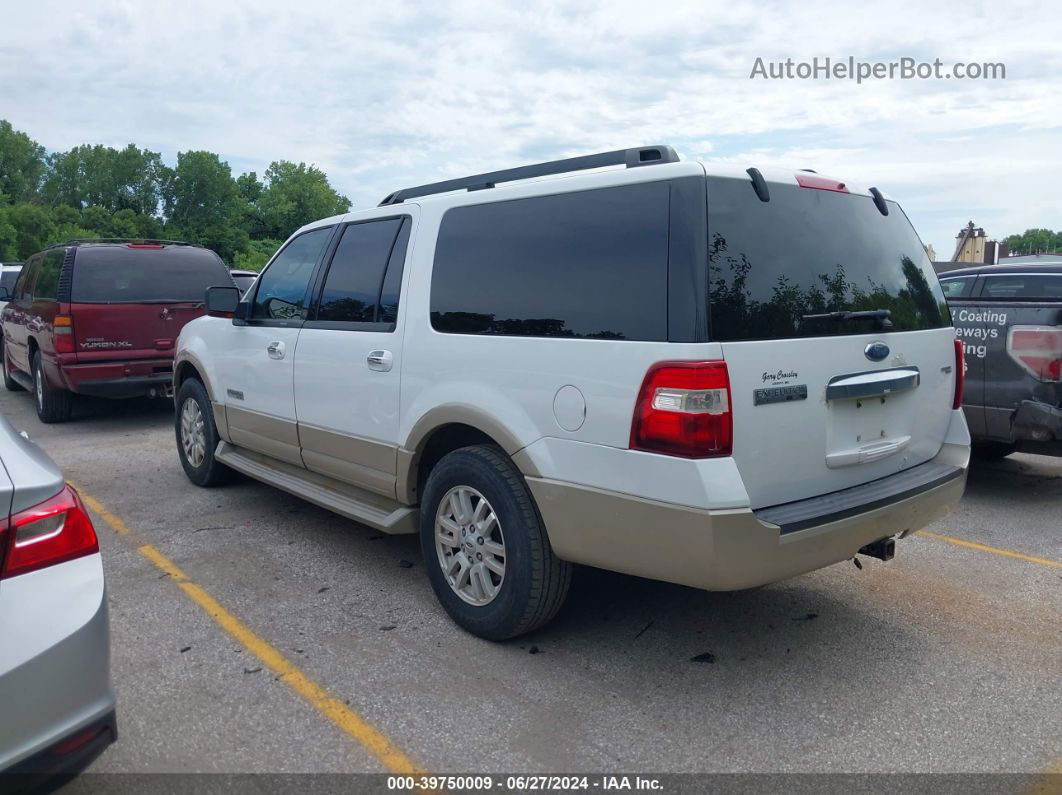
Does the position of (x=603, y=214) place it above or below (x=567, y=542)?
above

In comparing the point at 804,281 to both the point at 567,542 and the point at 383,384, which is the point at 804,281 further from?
the point at 383,384

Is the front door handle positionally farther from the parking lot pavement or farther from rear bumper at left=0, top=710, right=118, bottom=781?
rear bumper at left=0, top=710, right=118, bottom=781

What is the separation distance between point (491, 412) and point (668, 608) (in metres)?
1.39

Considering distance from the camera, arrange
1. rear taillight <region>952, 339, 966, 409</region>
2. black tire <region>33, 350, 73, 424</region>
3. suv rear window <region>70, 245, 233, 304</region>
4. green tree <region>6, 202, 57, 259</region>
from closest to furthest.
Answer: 1. rear taillight <region>952, 339, 966, 409</region>
2. suv rear window <region>70, 245, 233, 304</region>
3. black tire <region>33, 350, 73, 424</region>
4. green tree <region>6, 202, 57, 259</region>

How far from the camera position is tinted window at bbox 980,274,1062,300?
6.35 metres

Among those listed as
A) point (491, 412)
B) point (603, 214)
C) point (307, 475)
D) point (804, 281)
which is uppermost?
point (603, 214)

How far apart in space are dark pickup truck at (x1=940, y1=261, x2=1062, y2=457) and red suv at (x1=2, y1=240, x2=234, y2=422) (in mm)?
6956

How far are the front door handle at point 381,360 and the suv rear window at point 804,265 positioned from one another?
1.79 metres

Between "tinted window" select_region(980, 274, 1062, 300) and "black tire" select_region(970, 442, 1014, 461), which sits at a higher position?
"tinted window" select_region(980, 274, 1062, 300)

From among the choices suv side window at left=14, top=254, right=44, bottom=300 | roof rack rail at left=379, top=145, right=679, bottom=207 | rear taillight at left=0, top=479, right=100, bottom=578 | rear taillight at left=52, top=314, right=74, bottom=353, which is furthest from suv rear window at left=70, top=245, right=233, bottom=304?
rear taillight at left=0, top=479, right=100, bottom=578

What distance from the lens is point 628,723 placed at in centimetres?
311

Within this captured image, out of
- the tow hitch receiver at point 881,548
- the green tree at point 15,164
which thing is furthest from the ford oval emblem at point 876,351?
the green tree at point 15,164

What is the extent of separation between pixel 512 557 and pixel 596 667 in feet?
1.89

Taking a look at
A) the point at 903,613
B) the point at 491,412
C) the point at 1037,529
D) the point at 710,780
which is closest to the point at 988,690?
the point at 903,613
